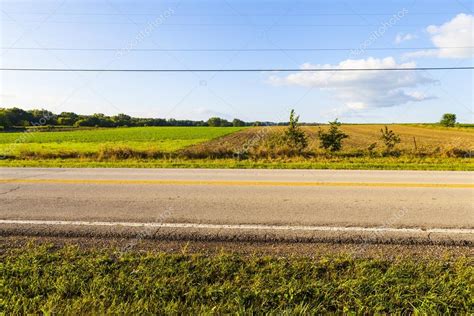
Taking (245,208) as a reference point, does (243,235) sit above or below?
below

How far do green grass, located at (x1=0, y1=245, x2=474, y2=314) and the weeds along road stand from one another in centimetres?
83

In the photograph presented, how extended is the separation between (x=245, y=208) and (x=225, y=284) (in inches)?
105

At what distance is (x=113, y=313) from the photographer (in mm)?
2754

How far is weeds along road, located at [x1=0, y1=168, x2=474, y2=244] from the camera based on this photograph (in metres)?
4.71

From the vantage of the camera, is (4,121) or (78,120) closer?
(4,121)

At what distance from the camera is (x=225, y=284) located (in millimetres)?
3209

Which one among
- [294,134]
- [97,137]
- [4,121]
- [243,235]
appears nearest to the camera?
[243,235]

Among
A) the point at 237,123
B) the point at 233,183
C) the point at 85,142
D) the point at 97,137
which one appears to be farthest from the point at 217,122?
the point at 233,183

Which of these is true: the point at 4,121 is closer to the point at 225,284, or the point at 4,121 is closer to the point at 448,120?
the point at 225,284

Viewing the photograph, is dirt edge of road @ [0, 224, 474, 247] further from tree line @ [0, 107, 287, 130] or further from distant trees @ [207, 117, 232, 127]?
distant trees @ [207, 117, 232, 127]

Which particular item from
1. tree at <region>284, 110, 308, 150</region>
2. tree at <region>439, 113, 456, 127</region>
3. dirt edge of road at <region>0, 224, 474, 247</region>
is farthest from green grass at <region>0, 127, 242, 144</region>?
tree at <region>439, 113, 456, 127</region>

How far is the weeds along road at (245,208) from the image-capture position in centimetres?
471

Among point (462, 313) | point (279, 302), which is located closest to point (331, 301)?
point (279, 302)

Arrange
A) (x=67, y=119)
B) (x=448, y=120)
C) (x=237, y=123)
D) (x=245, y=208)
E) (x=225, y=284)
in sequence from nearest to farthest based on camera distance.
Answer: (x=225, y=284), (x=245, y=208), (x=67, y=119), (x=448, y=120), (x=237, y=123)
